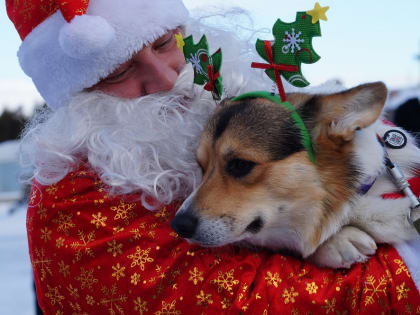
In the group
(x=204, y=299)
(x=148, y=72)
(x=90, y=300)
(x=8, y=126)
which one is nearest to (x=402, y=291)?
(x=204, y=299)

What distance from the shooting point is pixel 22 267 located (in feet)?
18.5

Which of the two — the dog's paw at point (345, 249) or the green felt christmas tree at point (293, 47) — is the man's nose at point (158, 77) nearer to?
the green felt christmas tree at point (293, 47)

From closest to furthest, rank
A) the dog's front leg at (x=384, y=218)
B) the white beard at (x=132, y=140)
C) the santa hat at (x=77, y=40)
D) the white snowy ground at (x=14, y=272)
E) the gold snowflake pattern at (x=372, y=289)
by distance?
the gold snowflake pattern at (x=372, y=289)
the dog's front leg at (x=384, y=218)
the white beard at (x=132, y=140)
the santa hat at (x=77, y=40)
the white snowy ground at (x=14, y=272)

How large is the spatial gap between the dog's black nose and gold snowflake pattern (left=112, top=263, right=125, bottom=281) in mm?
238

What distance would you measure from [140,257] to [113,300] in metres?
0.18

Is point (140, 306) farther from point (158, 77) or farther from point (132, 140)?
point (158, 77)

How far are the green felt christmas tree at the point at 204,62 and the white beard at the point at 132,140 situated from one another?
0.27m

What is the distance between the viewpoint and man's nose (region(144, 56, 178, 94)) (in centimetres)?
217

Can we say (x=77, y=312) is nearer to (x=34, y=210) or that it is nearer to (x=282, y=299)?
(x=34, y=210)

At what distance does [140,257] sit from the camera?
1.65m

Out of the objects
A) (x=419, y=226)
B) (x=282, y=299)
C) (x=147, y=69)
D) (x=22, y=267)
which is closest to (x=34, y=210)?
(x=147, y=69)

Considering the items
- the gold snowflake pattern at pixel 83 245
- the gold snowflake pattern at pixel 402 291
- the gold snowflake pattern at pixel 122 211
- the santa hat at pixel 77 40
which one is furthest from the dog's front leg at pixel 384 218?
the santa hat at pixel 77 40

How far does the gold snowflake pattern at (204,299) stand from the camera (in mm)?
1562

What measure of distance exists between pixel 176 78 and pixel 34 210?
0.91 meters
